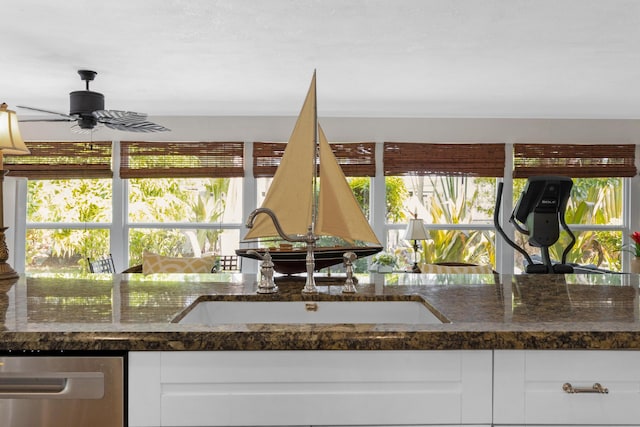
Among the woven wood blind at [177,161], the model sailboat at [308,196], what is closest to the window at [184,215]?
the woven wood blind at [177,161]

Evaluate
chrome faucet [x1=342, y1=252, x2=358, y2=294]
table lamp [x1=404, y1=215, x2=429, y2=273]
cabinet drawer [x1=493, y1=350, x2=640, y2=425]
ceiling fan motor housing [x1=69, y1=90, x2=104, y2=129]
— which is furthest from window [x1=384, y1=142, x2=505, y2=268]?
cabinet drawer [x1=493, y1=350, x2=640, y2=425]

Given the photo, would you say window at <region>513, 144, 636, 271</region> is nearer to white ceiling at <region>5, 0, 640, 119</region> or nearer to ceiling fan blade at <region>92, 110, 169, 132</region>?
white ceiling at <region>5, 0, 640, 119</region>

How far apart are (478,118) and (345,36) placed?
10.8ft

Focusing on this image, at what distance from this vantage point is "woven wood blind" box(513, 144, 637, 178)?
19.8ft

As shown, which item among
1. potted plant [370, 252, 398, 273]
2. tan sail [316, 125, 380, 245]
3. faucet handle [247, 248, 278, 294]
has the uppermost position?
tan sail [316, 125, 380, 245]

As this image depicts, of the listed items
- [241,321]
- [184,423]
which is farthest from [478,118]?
[184,423]

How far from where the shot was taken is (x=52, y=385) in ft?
3.63

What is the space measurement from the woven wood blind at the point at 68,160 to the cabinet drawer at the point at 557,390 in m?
5.66

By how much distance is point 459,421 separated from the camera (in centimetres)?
112

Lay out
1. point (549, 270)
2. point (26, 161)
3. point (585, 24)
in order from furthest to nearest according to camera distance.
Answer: point (26, 161) → point (585, 24) → point (549, 270)

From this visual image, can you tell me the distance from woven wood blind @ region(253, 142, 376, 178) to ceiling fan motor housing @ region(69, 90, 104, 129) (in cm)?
218

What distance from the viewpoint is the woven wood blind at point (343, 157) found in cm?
598

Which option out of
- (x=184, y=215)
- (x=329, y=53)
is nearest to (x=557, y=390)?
(x=329, y=53)

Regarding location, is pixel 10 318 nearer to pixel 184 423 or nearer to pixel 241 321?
pixel 184 423
